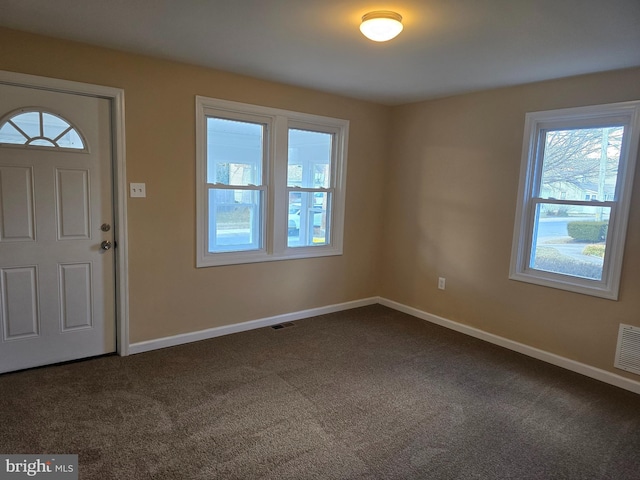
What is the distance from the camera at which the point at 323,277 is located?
4.40 meters

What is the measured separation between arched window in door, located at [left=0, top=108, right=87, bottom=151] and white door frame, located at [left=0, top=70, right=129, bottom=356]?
188mm

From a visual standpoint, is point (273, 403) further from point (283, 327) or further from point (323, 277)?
point (323, 277)

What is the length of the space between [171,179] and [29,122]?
0.99 meters

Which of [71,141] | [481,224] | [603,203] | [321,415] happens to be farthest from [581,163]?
[71,141]

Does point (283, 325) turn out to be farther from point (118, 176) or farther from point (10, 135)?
point (10, 135)

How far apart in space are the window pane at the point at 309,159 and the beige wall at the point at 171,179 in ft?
0.85

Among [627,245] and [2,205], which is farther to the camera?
[627,245]

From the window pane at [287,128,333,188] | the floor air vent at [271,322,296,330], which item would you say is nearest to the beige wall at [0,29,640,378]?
the floor air vent at [271,322,296,330]

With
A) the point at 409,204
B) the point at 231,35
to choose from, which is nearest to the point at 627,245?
the point at 409,204

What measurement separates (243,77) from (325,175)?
51.9 inches

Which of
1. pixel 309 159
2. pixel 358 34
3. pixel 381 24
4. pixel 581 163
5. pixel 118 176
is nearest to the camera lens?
pixel 381 24

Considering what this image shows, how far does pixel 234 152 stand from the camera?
3.68m

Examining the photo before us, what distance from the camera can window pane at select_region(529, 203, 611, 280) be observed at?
314 cm

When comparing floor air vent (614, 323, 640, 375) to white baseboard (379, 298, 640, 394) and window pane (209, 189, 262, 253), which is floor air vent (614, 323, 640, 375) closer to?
white baseboard (379, 298, 640, 394)
